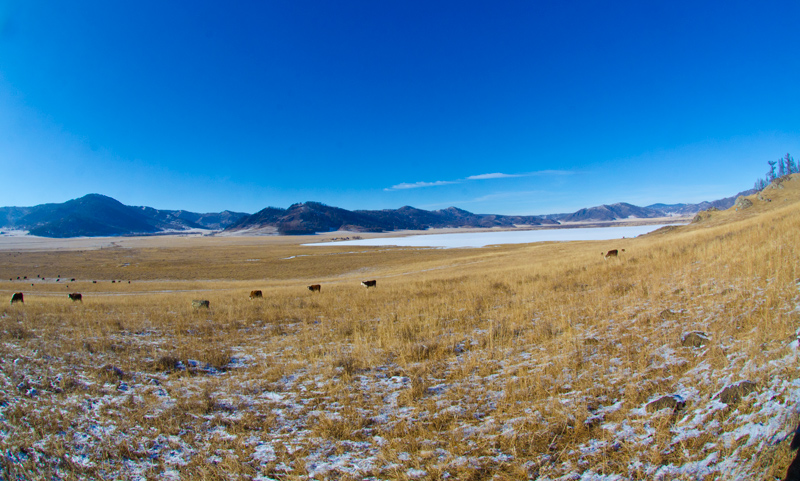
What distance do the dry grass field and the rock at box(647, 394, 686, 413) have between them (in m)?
0.01

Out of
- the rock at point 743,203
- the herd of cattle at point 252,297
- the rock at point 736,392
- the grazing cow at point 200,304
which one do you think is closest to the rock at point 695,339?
the rock at point 736,392

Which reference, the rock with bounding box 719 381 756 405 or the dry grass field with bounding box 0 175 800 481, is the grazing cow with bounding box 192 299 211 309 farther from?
the rock with bounding box 719 381 756 405

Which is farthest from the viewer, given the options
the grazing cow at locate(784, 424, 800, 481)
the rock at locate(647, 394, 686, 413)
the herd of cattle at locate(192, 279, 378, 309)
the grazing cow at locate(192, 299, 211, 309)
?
the herd of cattle at locate(192, 279, 378, 309)

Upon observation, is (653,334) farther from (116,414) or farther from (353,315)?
(116,414)

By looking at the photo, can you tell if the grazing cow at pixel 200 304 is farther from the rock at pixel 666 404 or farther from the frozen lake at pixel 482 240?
the frozen lake at pixel 482 240

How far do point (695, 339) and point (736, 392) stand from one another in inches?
80.1

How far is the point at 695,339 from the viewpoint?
212 inches

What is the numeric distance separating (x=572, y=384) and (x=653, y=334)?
101 inches

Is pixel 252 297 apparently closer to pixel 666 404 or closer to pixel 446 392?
pixel 446 392

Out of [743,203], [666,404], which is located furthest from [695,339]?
[743,203]

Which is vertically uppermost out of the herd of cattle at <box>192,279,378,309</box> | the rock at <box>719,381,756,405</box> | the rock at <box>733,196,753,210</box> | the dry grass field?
the rock at <box>733,196,753,210</box>

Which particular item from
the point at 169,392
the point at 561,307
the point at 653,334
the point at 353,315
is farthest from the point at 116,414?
the point at 561,307

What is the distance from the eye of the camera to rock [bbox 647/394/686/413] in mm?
3893

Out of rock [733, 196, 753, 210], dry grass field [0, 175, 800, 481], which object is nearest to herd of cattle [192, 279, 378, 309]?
dry grass field [0, 175, 800, 481]
